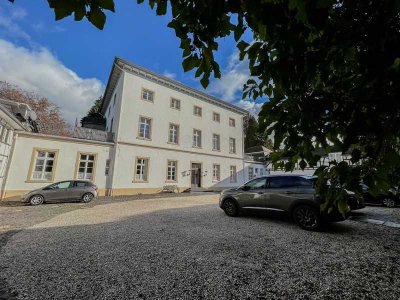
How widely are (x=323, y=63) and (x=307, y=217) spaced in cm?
596

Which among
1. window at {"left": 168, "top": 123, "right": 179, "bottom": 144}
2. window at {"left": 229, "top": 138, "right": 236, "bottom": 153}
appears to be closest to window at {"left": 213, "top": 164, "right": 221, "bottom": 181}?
window at {"left": 229, "top": 138, "right": 236, "bottom": 153}

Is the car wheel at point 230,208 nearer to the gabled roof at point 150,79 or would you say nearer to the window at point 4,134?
the window at point 4,134

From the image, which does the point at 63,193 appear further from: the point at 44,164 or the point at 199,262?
the point at 199,262

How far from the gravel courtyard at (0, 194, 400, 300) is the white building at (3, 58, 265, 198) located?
1010 centimetres

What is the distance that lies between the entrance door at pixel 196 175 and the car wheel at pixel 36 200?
1341cm

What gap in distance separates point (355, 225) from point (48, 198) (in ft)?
49.6

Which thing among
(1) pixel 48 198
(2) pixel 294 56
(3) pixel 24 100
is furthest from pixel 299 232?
(3) pixel 24 100

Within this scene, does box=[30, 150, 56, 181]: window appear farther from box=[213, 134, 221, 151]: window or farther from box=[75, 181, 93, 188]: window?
box=[213, 134, 221, 151]: window

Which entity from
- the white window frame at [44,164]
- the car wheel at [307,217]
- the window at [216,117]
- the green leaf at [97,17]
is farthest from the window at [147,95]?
the green leaf at [97,17]

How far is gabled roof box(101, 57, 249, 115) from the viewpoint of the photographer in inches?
763

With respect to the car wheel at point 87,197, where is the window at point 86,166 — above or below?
above

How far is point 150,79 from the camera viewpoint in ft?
69.9

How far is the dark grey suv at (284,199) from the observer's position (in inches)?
245

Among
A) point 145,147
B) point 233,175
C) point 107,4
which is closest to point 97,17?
point 107,4
